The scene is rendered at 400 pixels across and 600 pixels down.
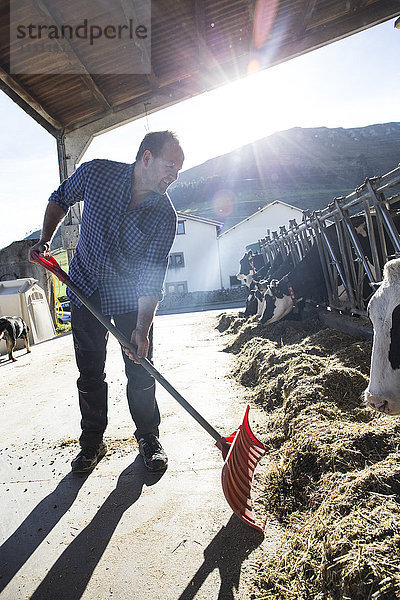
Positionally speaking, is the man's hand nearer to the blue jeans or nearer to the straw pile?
the blue jeans

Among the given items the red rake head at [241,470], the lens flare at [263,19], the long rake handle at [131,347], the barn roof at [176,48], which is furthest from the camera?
the lens flare at [263,19]

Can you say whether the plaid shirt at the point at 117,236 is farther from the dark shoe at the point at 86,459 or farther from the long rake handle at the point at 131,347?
the dark shoe at the point at 86,459

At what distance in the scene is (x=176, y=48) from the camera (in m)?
5.31

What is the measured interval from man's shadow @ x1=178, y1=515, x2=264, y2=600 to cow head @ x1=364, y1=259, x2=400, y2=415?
0.84 m

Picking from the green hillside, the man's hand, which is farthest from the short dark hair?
the green hillside

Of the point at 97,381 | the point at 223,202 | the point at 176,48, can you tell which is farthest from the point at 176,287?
the point at 223,202

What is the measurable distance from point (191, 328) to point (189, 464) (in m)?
8.40

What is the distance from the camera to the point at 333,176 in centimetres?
10712

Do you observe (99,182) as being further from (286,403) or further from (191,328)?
(191,328)

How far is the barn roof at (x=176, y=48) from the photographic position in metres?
4.61

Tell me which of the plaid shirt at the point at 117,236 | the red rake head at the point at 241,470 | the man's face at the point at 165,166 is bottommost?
the red rake head at the point at 241,470

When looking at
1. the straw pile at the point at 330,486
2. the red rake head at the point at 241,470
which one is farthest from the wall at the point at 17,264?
the red rake head at the point at 241,470

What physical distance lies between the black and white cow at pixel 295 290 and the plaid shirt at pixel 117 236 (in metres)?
4.94

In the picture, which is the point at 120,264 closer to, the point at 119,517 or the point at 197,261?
the point at 119,517
